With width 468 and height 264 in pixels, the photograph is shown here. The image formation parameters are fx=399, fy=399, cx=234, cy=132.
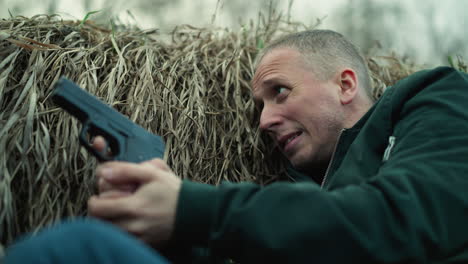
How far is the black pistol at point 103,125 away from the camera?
3.67 ft

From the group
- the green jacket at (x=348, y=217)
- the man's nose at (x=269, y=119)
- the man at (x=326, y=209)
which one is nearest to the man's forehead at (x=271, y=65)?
the man's nose at (x=269, y=119)

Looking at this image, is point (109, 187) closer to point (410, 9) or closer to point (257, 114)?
point (257, 114)

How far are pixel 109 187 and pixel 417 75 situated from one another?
119 centimetres

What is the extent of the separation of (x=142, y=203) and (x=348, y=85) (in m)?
1.45

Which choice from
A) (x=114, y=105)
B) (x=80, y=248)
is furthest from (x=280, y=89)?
(x=80, y=248)

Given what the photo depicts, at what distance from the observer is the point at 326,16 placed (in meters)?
2.88

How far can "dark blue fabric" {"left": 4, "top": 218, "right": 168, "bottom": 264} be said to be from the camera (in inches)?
28.2

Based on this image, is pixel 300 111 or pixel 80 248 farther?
pixel 300 111

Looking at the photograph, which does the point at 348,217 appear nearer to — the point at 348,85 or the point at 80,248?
the point at 80,248

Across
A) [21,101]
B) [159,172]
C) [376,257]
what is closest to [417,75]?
[376,257]

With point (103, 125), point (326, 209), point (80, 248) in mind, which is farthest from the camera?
point (103, 125)

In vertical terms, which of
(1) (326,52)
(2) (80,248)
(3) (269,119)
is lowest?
(3) (269,119)

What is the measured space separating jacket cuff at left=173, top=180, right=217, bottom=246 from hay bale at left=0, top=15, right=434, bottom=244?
0.65 meters

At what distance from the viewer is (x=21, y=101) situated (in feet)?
5.26
